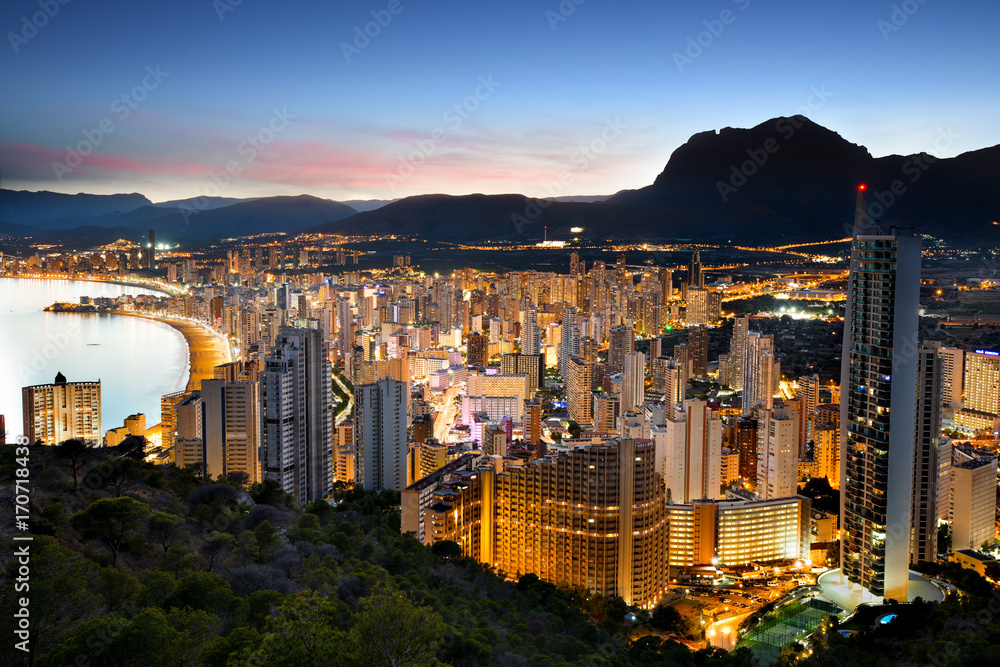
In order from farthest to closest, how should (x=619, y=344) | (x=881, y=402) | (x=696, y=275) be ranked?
(x=696, y=275) < (x=619, y=344) < (x=881, y=402)

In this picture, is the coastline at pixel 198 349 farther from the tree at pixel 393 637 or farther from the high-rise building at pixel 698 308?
the high-rise building at pixel 698 308

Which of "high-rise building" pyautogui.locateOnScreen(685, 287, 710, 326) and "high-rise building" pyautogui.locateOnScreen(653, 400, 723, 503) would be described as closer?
"high-rise building" pyautogui.locateOnScreen(653, 400, 723, 503)

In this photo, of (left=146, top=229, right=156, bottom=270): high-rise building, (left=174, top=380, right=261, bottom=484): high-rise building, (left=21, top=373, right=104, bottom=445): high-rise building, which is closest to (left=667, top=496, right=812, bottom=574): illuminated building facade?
(left=174, top=380, right=261, bottom=484): high-rise building

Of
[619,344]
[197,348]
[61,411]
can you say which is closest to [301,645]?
[61,411]

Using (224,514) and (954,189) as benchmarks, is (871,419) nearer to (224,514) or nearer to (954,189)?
(224,514)

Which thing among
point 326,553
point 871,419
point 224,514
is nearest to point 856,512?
point 871,419

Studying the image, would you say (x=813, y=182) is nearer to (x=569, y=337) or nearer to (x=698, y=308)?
(x=698, y=308)

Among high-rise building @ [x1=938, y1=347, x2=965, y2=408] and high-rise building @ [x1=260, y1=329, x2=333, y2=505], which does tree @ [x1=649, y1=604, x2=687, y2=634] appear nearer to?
high-rise building @ [x1=260, y1=329, x2=333, y2=505]
